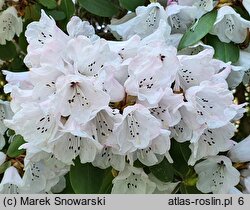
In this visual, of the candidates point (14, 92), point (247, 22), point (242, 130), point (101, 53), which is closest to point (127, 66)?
point (101, 53)

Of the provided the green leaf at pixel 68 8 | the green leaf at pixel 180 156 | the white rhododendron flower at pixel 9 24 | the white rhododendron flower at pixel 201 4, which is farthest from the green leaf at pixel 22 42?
the green leaf at pixel 180 156

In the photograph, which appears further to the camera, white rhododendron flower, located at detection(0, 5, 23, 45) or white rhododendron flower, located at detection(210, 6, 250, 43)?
white rhododendron flower, located at detection(0, 5, 23, 45)

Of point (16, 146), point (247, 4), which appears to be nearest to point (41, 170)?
point (16, 146)

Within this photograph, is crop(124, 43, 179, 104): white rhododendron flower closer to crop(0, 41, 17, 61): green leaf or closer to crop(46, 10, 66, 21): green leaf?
crop(46, 10, 66, 21): green leaf

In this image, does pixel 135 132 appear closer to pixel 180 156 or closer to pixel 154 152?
pixel 154 152

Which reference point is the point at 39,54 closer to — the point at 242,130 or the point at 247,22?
the point at 247,22

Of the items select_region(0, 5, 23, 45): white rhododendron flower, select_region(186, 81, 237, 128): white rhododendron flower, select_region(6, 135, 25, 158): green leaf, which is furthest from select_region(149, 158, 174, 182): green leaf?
select_region(0, 5, 23, 45): white rhododendron flower
